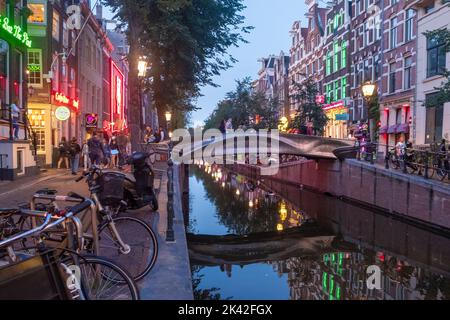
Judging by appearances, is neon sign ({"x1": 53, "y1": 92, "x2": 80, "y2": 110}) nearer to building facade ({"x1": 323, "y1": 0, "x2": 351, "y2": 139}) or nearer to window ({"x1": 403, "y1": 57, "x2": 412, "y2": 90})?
window ({"x1": 403, "y1": 57, "x2": 412, "y2": 90})

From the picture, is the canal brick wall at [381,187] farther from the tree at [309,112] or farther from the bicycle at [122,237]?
the bicycle at [122,237]

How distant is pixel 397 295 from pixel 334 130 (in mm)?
38433

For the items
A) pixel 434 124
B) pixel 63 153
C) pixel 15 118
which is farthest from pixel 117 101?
pixel 434 124

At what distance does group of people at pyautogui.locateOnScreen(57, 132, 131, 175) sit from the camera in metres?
17.5

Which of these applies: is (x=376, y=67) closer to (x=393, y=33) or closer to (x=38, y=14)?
(x=393, y=33)

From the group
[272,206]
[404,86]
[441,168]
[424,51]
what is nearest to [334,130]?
[404,86]

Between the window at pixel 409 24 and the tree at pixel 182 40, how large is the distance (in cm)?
1259

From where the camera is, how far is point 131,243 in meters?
6.00

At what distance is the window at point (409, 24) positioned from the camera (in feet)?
95.6

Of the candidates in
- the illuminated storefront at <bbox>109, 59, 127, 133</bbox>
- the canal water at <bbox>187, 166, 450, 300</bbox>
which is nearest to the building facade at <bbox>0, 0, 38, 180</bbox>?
the canal water at <bbox>187, 166, 450, 300</bbox>

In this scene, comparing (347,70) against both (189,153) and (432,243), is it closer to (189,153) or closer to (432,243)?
(189,153)

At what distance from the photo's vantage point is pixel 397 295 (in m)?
9.02

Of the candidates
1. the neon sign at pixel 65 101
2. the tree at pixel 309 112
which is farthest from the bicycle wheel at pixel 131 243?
the tree at pixel 309 112

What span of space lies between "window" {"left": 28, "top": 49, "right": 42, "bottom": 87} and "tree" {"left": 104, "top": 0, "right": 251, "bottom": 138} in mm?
5185
